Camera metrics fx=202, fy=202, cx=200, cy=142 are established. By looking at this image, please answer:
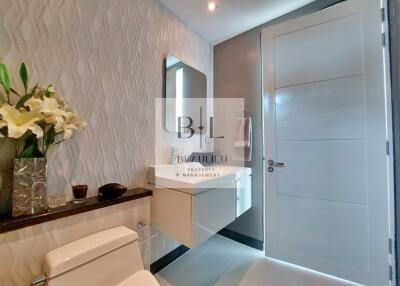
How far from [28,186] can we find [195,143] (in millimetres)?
1498

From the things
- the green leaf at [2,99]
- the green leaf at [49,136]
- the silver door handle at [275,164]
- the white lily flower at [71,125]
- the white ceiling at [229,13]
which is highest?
the white ceiling at [229,13]

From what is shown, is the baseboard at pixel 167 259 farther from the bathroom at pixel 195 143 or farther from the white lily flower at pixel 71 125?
the white lily flower at pixel 71 125

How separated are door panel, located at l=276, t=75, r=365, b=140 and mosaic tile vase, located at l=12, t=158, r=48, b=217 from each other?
5.86 feet

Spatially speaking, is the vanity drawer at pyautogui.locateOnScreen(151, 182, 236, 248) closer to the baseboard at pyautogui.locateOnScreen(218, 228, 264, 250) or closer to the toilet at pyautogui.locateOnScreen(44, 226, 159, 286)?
the toilet at pyautogui.locateOnScreen(44, 226, 159, 286)

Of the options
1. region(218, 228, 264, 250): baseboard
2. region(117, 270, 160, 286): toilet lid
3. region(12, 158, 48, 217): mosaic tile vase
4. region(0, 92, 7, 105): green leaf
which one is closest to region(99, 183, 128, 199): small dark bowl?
region(12, 158, 48, 217): mosaic tile vase

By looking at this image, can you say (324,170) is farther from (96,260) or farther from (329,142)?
(96,260)

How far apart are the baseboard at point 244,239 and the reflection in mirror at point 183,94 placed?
48.8 inches

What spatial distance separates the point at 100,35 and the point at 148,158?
35.9 inches

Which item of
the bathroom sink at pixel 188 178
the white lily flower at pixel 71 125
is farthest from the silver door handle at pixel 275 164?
the white lily flower at pixel 71 125

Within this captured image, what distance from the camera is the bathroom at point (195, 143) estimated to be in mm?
957

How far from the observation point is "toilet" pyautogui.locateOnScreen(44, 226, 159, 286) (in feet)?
2.88

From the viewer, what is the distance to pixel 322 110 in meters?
1.70

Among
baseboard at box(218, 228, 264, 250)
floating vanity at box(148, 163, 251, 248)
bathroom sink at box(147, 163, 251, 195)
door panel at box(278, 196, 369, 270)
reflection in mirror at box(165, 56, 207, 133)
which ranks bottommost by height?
baseboard at box(218, 228, 264, 250)

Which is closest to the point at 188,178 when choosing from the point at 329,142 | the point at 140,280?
the point at 140,280
